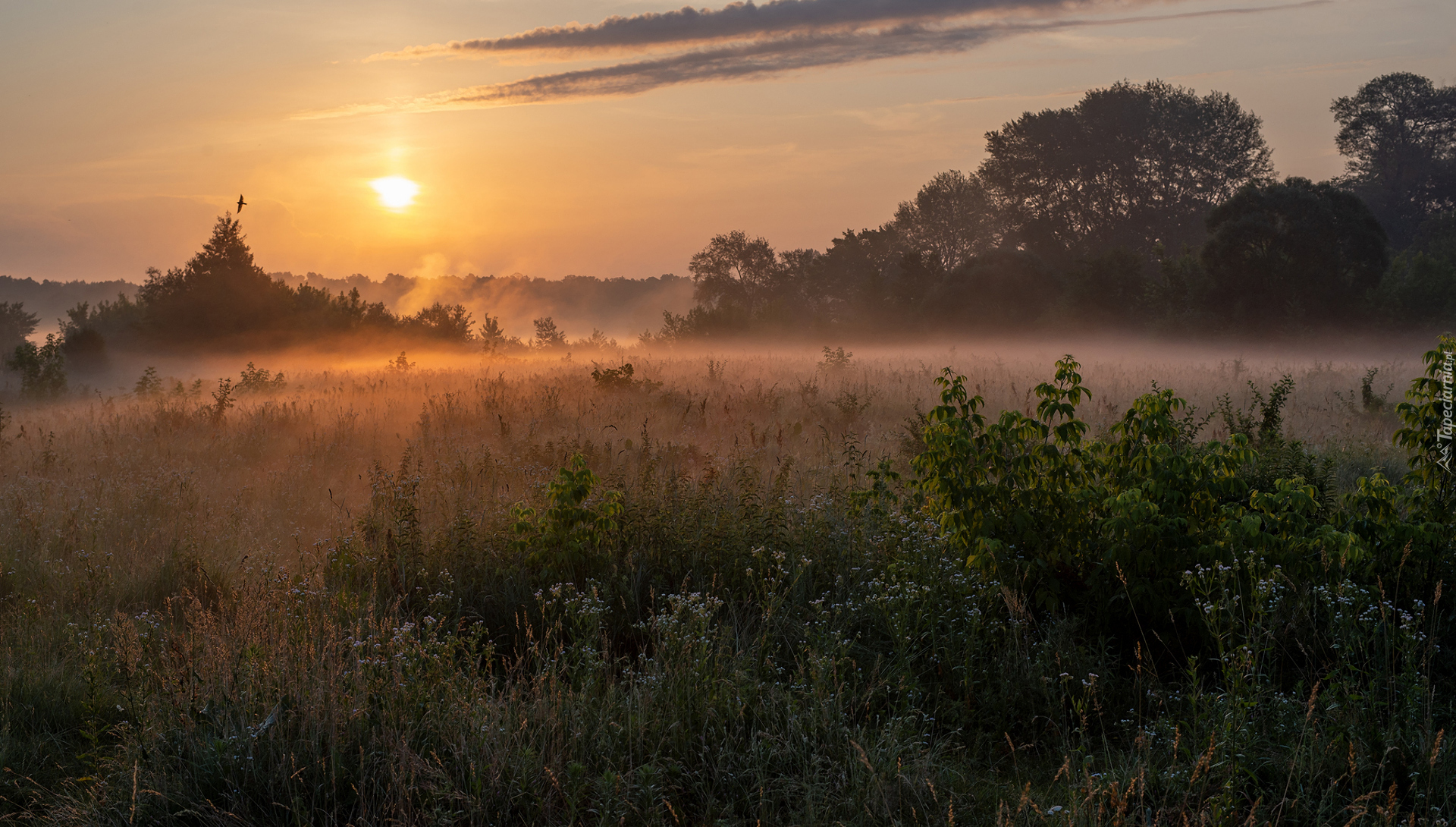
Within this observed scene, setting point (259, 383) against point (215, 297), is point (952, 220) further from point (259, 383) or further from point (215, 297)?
point (259, 383)

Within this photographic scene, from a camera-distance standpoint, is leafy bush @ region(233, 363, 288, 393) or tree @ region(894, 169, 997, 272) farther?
tree @ region(894, 169, 997, 272)

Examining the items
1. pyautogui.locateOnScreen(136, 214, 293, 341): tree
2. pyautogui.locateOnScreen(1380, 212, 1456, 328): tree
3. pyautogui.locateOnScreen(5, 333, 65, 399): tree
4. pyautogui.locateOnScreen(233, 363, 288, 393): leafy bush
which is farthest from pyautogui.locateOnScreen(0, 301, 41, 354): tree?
pyautogui.locateOnScreen(1380, 212, 1456, 328): tree

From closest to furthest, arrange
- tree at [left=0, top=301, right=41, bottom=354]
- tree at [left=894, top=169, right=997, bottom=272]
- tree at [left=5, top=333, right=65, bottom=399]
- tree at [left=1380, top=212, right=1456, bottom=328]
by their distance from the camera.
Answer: tree at [left=5, top=333, right=65, bottom=399] → tree at [left=1380, top=212, right=1456, bottom=328] → tree at [left=0, top=301, right=41, bottom=354] → tree at [left=894, top=169, right=997, bottom=272]

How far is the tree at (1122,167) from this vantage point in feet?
157

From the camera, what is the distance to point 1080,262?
40.5 meters

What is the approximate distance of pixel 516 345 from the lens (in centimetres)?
3531

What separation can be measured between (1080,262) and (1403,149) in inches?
857

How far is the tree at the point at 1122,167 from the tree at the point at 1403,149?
5350mm

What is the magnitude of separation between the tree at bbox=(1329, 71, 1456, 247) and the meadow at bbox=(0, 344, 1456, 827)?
49.8 metres

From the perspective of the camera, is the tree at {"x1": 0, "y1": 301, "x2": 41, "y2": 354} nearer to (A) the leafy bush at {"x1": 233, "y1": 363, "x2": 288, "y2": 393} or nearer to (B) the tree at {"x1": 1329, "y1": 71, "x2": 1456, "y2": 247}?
(A) the leafy bush at {"x1": 233, "y1": 363, "x2": 288, "y2": 393}

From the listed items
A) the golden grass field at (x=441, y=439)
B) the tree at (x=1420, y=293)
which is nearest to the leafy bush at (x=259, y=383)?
the golden grass field at (x=441, y=439)

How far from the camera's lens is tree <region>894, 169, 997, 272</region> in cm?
5338

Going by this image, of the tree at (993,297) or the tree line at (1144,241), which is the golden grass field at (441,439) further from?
the tree at (993,297)

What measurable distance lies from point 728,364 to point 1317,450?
12.6 metres
